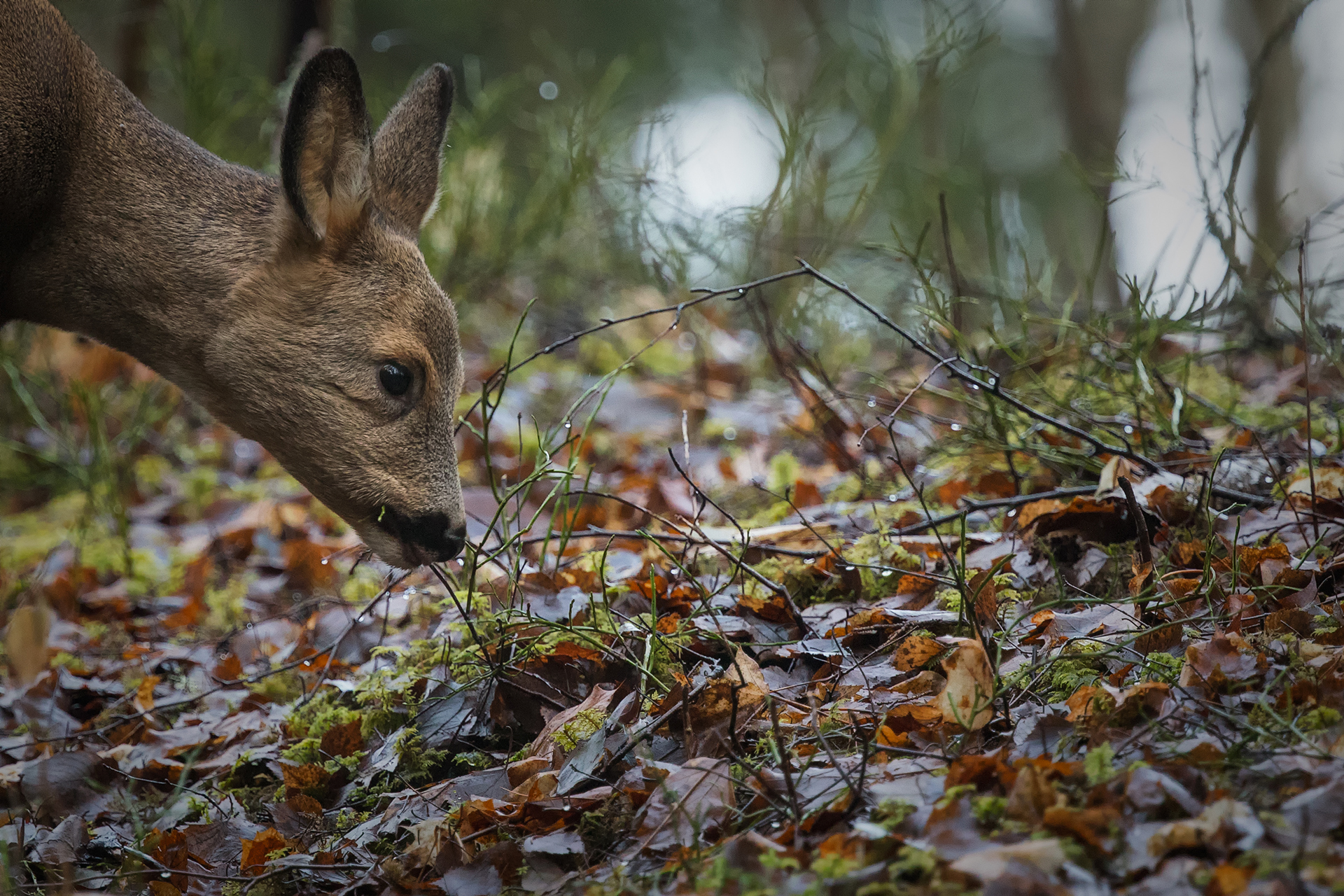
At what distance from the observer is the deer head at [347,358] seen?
11.3ft

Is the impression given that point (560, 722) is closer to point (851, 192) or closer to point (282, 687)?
point (282, 687)

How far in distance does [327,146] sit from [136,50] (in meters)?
6.21

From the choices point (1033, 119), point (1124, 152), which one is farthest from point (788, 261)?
point (1033, 119)

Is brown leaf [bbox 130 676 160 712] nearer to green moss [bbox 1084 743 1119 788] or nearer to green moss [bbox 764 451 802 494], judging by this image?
green moss [bbox 764 451 802 494]

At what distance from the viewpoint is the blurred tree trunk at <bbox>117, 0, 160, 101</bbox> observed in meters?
8.07

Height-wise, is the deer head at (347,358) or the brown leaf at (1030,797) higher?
the deer head at (347,358)

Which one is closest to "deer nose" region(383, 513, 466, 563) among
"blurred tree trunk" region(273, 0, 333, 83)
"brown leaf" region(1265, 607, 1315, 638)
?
"brown leaf" region(1265, 607, 1315, 638)

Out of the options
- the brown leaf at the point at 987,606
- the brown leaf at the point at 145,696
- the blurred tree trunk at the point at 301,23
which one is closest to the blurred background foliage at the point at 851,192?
the blurred tree trunk at the point at 301,23

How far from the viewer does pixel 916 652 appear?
236 centimetres

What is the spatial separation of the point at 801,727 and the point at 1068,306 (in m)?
2.05

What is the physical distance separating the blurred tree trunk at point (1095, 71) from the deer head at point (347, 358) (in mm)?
4236

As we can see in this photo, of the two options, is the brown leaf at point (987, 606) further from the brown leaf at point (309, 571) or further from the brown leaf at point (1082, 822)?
the brown leaf at point (309, 571)

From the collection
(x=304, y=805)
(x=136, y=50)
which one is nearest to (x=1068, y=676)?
(x=304, y=805)

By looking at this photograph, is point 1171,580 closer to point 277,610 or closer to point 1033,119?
point 277,610
